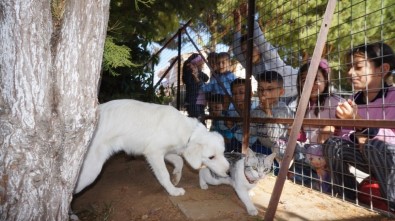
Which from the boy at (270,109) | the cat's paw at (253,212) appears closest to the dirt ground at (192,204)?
the cat's paw at (253,212)

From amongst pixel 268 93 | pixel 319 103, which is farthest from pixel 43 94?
pixel 268 93

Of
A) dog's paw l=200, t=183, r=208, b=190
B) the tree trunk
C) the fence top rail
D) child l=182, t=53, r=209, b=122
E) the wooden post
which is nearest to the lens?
the tree trunk

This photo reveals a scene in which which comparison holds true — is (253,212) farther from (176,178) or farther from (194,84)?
(194,84)

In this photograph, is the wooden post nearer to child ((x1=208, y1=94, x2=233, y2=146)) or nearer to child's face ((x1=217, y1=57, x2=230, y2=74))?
child ((x1=208, y1=94, x2=233, y2=146))

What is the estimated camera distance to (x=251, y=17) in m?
4.19

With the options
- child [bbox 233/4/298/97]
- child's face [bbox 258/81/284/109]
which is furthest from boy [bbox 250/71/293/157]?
child [bbox 233/4/298/97]

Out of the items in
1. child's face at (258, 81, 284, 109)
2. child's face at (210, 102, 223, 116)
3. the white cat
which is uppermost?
child's face at (258, 81, 284, 109)

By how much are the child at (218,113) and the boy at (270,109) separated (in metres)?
0.99

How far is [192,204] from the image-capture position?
3170 mm

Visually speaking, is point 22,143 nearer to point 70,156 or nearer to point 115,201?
point 70,156

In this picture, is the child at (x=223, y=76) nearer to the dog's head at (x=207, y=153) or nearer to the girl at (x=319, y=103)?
the girl at (x=319, y=103)

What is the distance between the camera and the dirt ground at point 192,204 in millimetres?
2867

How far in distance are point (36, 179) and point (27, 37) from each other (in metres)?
0.86

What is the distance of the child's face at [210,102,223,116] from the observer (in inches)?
235
